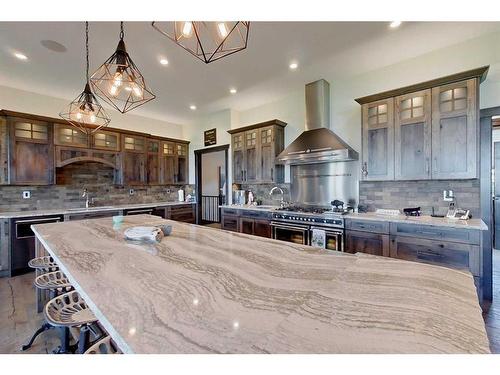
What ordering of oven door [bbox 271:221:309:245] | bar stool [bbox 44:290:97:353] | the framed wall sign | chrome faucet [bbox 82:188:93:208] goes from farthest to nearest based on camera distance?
1. the framed wall sign
2. chrome faucet [bbox 82:188:93:208]
3. oven door [bbox 271:221:309:245]
4. bar stool [bbox 44:290:97:353]

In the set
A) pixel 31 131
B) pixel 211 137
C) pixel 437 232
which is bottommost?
pixel 437 232

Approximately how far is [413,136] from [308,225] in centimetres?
173

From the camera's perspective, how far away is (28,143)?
3.71m

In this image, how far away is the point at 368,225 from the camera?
288cm

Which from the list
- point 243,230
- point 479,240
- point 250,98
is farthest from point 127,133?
point 479,240

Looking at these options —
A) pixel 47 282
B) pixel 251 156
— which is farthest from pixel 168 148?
pixel 47 282

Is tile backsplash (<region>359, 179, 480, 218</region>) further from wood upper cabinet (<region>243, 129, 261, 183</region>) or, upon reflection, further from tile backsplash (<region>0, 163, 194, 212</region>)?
tile backsplash (<region>0, 163, 194, 212</region>)

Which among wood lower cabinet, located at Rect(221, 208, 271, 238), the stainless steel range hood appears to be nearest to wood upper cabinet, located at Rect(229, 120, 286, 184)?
the stainless steel range hood

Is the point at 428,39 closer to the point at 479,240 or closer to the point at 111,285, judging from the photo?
the point at 479,240

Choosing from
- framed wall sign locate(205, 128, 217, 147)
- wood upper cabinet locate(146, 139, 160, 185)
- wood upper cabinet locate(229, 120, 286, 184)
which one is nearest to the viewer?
wood upper cabinet locate(229, 120, 286, 184)

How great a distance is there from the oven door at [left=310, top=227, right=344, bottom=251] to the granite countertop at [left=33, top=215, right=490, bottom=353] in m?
1.80

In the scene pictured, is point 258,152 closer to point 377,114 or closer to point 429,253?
point 377,114

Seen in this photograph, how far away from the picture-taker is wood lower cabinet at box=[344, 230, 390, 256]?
2.74m

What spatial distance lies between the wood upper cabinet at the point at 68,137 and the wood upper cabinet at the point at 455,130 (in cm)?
547
